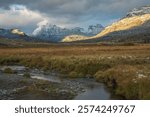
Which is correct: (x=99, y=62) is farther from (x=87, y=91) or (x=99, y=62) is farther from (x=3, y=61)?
(x=3, y=61)

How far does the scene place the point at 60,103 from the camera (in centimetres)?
1656

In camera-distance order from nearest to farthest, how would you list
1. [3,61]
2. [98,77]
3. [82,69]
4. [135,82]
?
[135,82], [98,77], [82,69], [3,61]

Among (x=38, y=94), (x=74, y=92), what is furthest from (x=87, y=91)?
(x=38, y=94)

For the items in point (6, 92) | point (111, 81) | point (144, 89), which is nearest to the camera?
point (144, 89)

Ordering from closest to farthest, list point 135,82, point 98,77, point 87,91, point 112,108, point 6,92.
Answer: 1. point 112,108
2. point 135,82
3. point 6,92
4. point 87,91
5. point 98,77

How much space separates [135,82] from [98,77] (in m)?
15.7

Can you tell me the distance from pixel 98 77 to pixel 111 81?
5509 mm

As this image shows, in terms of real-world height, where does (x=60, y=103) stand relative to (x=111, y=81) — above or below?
above

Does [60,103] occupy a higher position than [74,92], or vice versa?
[60,103]

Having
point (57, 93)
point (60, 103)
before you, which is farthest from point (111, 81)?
point (60, 103)

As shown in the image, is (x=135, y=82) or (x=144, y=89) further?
(x=135, y=82)

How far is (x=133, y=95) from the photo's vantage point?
107ft

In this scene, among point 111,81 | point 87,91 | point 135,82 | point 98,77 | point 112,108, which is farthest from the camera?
point 98,77

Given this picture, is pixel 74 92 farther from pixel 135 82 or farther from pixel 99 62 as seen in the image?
pixel 99 62
